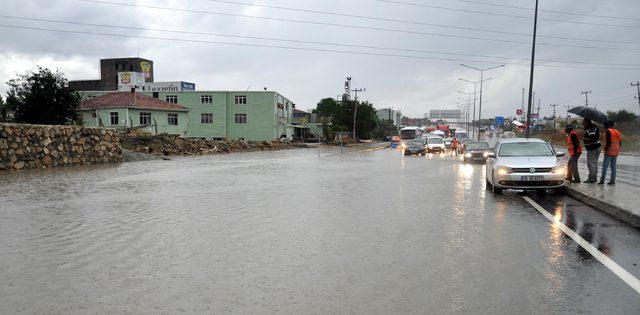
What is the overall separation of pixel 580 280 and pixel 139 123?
174 feet

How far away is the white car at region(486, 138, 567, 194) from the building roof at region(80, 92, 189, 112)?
149 feet

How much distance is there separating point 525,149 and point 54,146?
19724mm

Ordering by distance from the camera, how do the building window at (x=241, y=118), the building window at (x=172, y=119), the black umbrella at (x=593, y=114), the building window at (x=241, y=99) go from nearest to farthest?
the black umbrella at (x=593, y=114), the building window at (x=172, y=119), the building window at (x=241, y=99), the building window at (x=241, y=118)

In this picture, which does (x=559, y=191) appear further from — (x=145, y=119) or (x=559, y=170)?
(x=145, y=119)

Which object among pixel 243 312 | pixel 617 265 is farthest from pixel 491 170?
pixel 243 312

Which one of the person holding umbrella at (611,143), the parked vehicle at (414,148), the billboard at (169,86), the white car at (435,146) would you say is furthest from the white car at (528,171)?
the billboard at (169,86)

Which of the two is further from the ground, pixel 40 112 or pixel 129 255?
pixel 40 112

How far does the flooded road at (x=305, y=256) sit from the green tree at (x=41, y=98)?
2535cm

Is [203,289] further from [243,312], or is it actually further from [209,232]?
[209,232]

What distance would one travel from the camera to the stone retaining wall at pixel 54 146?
20031 mm

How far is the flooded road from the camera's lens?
454 centimetres

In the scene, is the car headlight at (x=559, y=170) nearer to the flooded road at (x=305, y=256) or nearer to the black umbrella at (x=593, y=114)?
the flooded road at (x=305, y=256)

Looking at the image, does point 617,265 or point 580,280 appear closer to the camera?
point 580,280

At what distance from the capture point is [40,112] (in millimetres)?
33938
